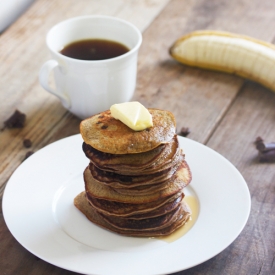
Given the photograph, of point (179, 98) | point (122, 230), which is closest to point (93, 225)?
point (122, 230)

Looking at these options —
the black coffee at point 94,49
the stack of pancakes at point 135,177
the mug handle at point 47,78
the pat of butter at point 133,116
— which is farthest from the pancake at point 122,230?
the black coffee at point 94,49

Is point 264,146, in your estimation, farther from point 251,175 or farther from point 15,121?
point 15,121

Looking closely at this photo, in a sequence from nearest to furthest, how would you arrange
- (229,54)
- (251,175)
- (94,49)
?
(251,175), (94,49), (229,54)

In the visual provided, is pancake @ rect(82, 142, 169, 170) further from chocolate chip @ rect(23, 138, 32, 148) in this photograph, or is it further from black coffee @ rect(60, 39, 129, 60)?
black coffee @ rect(60, 39, 129, 60)

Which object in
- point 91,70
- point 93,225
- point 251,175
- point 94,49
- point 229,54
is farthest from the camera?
point 229,54

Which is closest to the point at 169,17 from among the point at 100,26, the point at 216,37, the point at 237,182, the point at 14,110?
the point at 216,37

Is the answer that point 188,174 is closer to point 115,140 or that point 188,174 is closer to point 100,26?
point 115,140

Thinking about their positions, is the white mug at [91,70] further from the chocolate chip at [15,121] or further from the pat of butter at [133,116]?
the pat of butter at [133,116]
